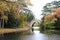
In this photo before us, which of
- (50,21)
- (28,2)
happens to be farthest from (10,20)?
(50,21)

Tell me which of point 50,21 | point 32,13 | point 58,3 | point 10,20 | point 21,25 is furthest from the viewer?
point 32,13

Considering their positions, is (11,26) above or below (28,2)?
below

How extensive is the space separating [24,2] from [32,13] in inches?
1959

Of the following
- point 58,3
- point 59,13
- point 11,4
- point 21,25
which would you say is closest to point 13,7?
point 11,4

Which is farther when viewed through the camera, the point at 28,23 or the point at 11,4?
the point at 28,23

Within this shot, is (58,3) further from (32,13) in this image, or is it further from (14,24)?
(14,24)

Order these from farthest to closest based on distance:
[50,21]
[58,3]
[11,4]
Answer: [58,3] < [50,21] < [11,4]

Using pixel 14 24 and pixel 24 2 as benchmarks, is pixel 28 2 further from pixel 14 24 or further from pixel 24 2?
pixel 14 24

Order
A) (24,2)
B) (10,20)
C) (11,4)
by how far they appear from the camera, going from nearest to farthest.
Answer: (11,4), (24,2), (10,20)

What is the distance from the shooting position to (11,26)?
51188 millimetres

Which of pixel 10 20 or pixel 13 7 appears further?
pixel 10 20

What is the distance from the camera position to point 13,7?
3173 centimetres

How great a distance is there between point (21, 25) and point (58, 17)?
12.4 metres

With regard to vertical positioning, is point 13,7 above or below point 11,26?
above
